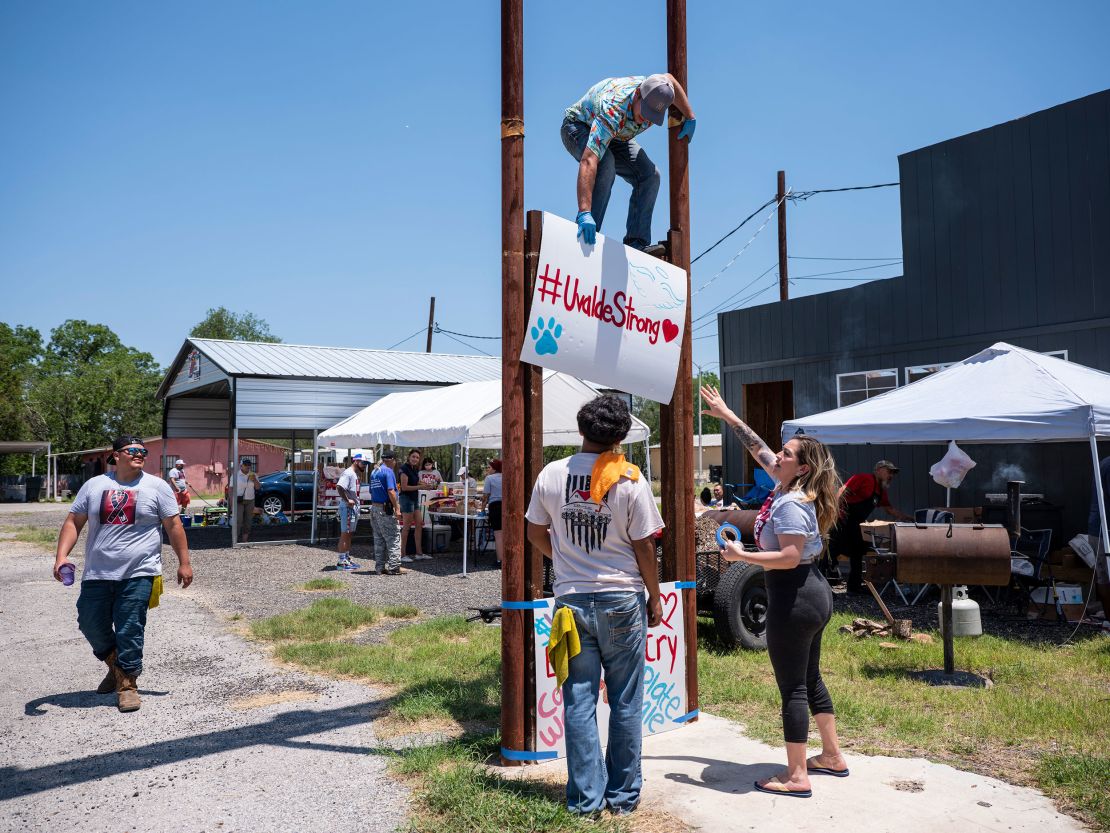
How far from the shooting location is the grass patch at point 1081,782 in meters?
3.77

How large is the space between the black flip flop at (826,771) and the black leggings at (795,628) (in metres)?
0.42

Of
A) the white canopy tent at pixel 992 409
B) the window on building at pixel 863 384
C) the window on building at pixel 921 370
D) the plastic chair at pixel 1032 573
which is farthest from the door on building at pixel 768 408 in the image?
the plastic chair at pixel 1032 573

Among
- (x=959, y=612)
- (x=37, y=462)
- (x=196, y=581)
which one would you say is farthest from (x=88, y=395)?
(x=959, y=612)

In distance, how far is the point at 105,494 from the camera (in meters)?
5.84

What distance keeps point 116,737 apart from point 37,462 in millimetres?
51995

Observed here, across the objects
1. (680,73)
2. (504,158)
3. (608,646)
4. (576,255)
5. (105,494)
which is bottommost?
(608,646)

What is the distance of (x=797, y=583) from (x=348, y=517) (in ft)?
37.6

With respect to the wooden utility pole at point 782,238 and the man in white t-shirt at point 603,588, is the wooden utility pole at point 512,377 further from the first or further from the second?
the wooden utility pole at point 782,238

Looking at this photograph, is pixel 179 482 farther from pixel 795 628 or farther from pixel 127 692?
pixel 795 628

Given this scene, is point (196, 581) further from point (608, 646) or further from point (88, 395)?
point (88, 395)

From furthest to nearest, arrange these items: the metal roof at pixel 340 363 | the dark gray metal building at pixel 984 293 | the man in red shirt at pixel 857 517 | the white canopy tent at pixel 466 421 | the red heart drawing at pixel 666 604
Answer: the metal roof at pixel 340 363, the white canopy tent at pixel 466 421, the dark gray metal building at pixel 984 293, the man in red shirt at pixel 857 517, the red heart drawing at pixel 666 604

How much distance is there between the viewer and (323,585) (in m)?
11.5

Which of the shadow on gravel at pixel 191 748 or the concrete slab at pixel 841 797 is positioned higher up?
the concrete slab at pixel 841 797

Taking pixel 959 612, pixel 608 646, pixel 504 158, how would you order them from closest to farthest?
pixel 608 646
pixel 504 158
pixel 959 612
